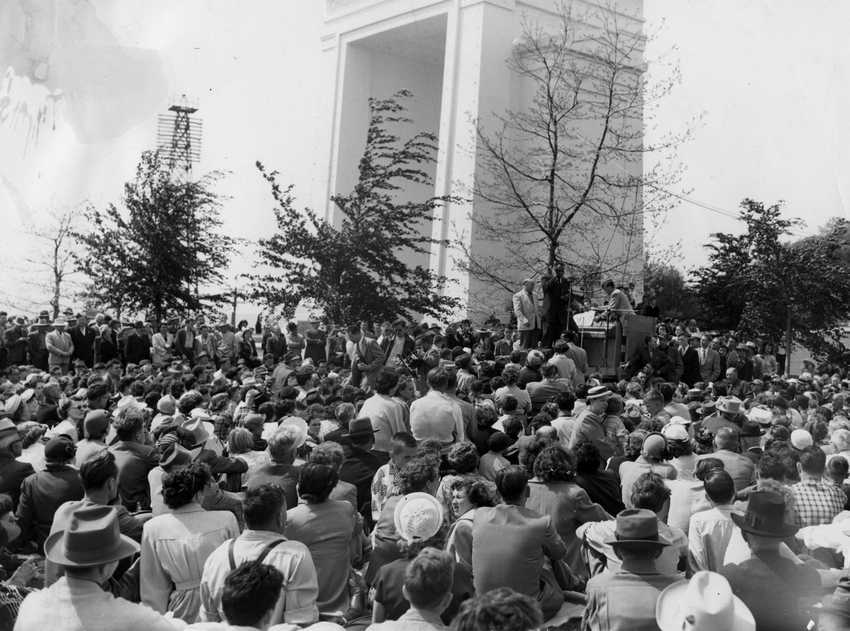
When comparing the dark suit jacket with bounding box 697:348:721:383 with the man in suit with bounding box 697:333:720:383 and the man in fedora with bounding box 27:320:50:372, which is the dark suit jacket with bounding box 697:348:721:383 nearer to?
the man in suit with bounding box 697:333:720:383

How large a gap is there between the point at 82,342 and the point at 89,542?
16870mm

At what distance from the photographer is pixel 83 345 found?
19.7 meters

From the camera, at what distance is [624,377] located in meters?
16.6

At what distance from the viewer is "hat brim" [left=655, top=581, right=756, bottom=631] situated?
3.71 metres

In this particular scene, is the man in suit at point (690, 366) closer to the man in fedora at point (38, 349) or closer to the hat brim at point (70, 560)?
the man in fedora at point (38, 349)

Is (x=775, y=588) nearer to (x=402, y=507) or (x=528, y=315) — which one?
(x=402, y=507)

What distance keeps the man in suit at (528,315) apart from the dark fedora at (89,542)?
519 inches

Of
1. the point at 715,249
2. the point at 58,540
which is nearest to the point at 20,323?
the point at 58,540

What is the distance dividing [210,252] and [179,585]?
22.9 meters

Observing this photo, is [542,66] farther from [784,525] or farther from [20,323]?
[784,525]

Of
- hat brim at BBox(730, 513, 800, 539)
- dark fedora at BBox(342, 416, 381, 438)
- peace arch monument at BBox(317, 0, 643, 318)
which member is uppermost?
peace arch monument at BBox(317, 0, 643, 318)

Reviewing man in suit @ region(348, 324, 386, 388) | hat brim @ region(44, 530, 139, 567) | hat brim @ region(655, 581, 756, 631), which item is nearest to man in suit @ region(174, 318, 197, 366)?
man in suit @ region(348, 324, 386, 388)

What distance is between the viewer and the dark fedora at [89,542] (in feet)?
13.0

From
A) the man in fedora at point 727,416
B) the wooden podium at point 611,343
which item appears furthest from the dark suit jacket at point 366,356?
the man in fedora at point 727,416
